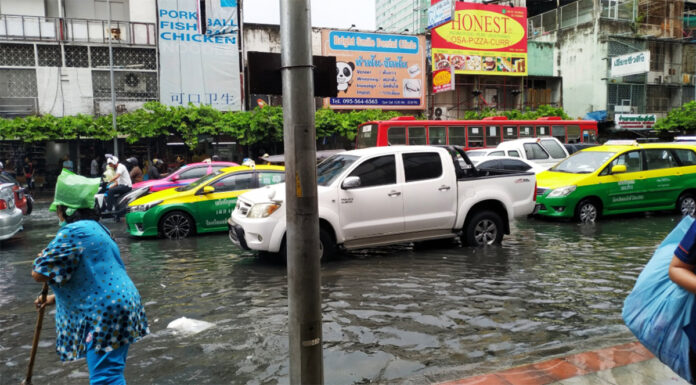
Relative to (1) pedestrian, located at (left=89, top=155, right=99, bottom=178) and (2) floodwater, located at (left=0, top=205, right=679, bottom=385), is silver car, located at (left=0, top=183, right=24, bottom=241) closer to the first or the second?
(2) floodwater, located at (left=0, top=205, right=679, bottom=385)

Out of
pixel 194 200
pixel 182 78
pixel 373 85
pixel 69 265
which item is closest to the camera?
pixel 69 265

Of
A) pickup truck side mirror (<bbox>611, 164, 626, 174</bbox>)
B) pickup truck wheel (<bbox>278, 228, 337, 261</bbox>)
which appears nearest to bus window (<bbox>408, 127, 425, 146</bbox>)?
pickup truck side mirror (<bbox>611, 164, 626, 174</bbox>)

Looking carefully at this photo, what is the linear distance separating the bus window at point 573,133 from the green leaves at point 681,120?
15763 mm

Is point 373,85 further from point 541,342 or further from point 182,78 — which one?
point 541,342

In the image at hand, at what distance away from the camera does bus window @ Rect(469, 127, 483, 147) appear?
64.4 feet

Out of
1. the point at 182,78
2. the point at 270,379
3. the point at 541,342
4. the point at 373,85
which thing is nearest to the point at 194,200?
the point at 270,379

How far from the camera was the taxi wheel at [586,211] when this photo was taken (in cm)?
1123

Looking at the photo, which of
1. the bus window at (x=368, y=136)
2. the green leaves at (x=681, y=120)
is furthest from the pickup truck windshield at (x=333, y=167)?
the green leaves at (x=681, y=120)

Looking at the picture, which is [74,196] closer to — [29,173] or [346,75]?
[29,173]

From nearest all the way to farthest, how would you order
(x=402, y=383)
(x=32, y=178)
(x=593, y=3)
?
(x=402, y=383) < (x=32, y=178) < (x=593, y=3)

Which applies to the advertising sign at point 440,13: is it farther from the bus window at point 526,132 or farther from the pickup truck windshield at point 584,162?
the pickup truck windshield at point 584,162

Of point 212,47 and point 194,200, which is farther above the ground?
point 212,47

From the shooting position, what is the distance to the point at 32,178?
23484 millimetres

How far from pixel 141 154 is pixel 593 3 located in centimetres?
2957
